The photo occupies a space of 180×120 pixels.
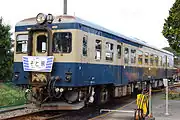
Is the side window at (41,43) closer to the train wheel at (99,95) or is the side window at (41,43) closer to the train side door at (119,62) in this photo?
the train wheel at (99,95)

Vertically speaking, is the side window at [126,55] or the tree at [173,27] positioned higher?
the tree at [173,27]

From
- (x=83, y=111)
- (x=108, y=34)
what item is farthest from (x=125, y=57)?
(x=83, y=111)

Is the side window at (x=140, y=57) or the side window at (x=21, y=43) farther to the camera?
the side window at (x=140, y=57)

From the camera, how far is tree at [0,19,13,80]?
2048 cm

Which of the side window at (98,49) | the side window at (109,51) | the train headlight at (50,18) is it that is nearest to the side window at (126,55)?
the side window at (109,51)

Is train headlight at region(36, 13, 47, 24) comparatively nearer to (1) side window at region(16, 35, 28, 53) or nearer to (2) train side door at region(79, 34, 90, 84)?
(1) side window at region(16, 35, 28, 53)

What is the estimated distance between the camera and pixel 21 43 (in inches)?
448

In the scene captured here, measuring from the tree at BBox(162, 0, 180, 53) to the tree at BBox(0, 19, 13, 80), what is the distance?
9850mm

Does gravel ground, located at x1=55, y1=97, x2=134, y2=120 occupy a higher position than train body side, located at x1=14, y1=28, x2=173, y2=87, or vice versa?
train body side, located at x1=14, y1=28, x2=173, y2=87

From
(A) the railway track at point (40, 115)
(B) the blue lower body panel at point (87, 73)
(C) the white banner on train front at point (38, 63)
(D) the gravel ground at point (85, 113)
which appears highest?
(C) the white banner on train front at point (38, 63)

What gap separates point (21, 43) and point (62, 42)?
1.71 m

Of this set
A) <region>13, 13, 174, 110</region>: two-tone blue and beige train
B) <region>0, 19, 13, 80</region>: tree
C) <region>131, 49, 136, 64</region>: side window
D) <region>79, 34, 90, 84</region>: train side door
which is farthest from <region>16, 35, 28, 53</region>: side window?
Answer: <region>0, 19, 13, 80</region>: tree

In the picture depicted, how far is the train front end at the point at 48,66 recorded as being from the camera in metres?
10.4

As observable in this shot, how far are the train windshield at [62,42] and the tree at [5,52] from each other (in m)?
10.5
